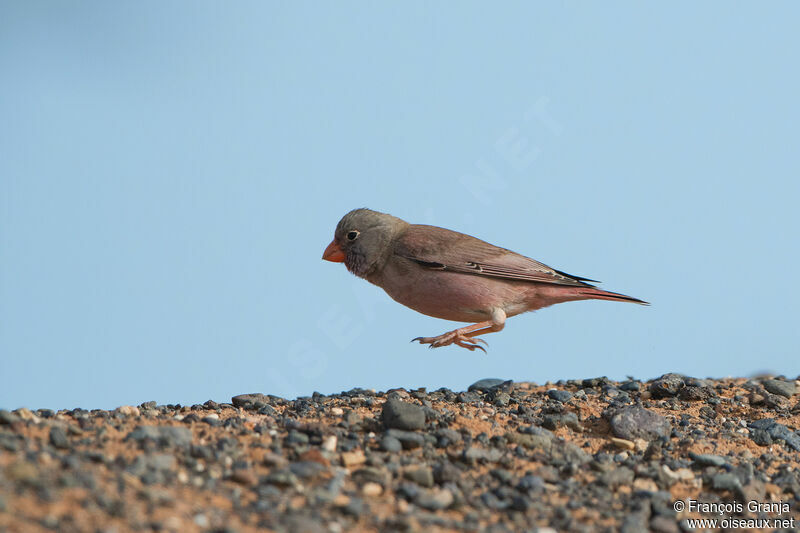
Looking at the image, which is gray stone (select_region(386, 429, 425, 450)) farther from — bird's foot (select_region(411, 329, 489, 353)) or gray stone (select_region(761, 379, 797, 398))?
gray stone (select_region(761, 379, 797, 398))

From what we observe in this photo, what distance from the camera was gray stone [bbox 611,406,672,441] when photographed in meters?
6.64

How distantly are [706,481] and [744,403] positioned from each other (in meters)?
2.75

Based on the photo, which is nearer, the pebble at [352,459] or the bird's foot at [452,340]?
the pebble at [352,459]

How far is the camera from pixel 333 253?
8.84 m

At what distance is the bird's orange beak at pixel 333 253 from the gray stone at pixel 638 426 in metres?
3.58

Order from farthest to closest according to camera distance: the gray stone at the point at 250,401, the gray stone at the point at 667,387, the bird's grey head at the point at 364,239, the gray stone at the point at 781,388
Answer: the gray stone at the point at 781,388, the bird's grey head at the point at 364,239, the gray stone at the point at 667,387, the gray stone at the point at 250,401

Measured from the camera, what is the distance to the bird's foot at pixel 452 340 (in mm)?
7812

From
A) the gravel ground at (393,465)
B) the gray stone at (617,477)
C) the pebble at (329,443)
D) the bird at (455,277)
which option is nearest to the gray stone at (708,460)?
the gravel ground at (393,465)

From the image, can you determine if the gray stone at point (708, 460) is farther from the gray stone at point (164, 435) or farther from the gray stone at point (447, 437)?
the gray stone at point (164, 435)

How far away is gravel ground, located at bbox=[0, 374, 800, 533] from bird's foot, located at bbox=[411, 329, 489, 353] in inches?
21.0

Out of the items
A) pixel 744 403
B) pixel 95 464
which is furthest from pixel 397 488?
pixel 744 403

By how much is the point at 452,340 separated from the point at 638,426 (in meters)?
2.08
